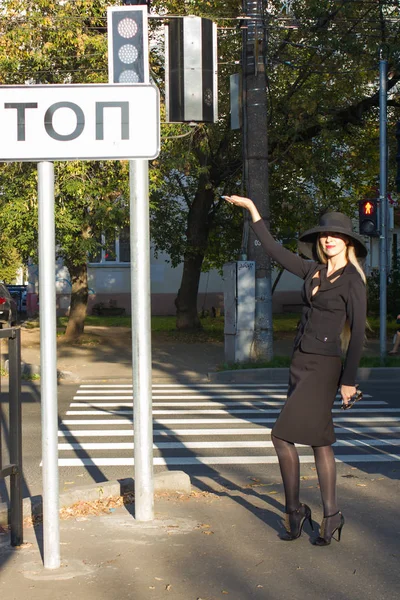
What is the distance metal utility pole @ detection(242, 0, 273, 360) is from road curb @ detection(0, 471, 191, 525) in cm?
1084

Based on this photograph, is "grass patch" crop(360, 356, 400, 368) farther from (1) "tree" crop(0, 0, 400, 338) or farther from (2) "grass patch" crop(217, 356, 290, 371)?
(1) "tree" crop(0, 0, 400, 338)

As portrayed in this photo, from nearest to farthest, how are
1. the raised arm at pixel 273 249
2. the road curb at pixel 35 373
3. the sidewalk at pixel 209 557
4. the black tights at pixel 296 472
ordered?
the sidewalk at pixel 209 557
the black tights at pixel 296 472
the raised arm at pixel 273 249
the road curb at pixel 35 373

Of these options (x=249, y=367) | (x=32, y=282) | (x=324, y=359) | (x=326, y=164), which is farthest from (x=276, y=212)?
(x=324, y=359)

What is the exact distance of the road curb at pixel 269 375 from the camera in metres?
16.6

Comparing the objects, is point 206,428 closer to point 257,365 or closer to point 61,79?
point 257,365

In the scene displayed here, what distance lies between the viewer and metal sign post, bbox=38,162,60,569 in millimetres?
4738

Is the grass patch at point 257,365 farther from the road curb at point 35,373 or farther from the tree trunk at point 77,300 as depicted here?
the tree trunk at point 77,300

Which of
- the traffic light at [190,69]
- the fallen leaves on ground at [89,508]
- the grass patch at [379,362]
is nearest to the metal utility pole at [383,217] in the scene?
the grass patch at [379,362]

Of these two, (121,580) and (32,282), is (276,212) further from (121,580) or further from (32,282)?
(121,580)

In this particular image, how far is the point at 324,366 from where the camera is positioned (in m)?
5.28

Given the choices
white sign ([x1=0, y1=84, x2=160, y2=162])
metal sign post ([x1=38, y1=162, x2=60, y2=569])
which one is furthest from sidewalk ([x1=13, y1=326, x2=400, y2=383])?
white sign ([x1=0, y1=84, x2=160, y2=162])

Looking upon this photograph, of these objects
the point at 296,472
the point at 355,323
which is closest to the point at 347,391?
the point at 355,323

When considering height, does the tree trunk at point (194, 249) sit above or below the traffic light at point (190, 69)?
below

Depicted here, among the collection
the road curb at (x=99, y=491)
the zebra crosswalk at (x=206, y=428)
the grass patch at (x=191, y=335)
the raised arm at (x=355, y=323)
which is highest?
the raised arm at (x=355, y=323)
